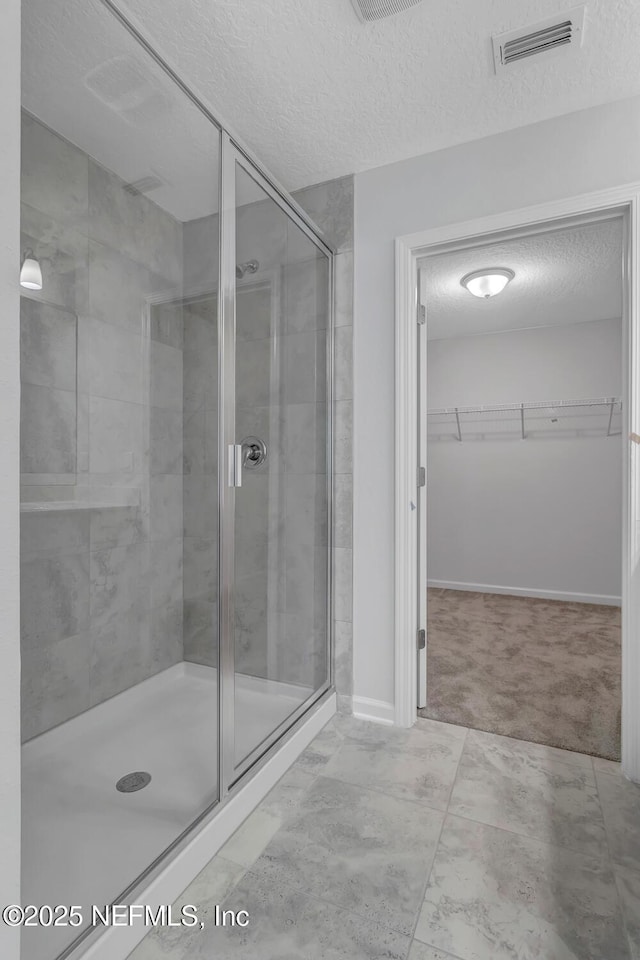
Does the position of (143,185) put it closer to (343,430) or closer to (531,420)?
(343,430)

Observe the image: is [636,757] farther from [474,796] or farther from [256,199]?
[256,199]

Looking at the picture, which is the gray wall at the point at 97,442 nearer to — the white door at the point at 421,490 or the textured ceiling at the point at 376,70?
the textured ceiling at the point at 376,70

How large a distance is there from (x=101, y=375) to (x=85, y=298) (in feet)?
0.70

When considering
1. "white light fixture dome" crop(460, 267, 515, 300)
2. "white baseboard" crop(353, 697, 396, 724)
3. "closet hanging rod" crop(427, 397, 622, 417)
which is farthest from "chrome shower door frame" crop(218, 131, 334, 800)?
"closet hanging rod" crop(427, 397, 622, 417)

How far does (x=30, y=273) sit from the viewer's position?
47.3 inches

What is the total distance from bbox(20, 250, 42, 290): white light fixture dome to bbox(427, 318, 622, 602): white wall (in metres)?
4.11

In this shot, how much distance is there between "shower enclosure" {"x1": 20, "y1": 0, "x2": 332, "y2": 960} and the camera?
121 cm

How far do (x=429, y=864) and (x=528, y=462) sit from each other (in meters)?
3.77

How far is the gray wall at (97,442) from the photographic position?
4.17ft

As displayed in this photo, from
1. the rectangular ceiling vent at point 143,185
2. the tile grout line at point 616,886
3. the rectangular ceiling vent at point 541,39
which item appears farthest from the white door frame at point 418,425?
the rectangular ceiling vent at point 143,185

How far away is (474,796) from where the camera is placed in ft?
5.56

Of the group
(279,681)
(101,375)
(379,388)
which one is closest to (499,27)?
(379,388)

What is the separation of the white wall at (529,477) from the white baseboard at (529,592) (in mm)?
17

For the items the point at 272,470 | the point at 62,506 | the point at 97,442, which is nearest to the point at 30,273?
the point at 97,442
